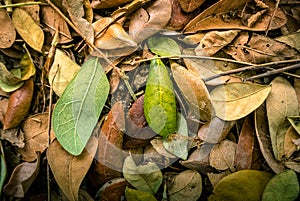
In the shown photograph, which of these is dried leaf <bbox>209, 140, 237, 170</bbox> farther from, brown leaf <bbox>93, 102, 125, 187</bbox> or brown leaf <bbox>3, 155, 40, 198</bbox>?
brown leaf <bbox>3, 155, 40, 198</bbox>

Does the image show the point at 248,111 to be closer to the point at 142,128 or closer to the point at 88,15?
the point at 142,128

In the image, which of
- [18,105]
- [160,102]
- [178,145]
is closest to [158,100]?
[160,102]

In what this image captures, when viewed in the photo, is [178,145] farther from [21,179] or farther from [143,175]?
[21,179]

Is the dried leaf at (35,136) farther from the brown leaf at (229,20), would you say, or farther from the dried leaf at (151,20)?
the brown leaf at (229,20)

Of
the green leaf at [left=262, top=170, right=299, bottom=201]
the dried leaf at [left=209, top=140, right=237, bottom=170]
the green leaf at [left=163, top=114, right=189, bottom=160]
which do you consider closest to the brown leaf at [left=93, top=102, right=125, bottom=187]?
the green leaf at [left=163, top=114, right=189, bottom=160]

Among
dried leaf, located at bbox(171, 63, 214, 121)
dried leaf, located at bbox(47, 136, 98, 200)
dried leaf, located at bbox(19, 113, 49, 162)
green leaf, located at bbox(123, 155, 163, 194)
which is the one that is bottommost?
green leaf, located at bbox(123, 155, 163, 194)

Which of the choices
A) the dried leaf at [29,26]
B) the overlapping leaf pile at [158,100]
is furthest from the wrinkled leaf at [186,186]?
the dried leaf at [29,26]
